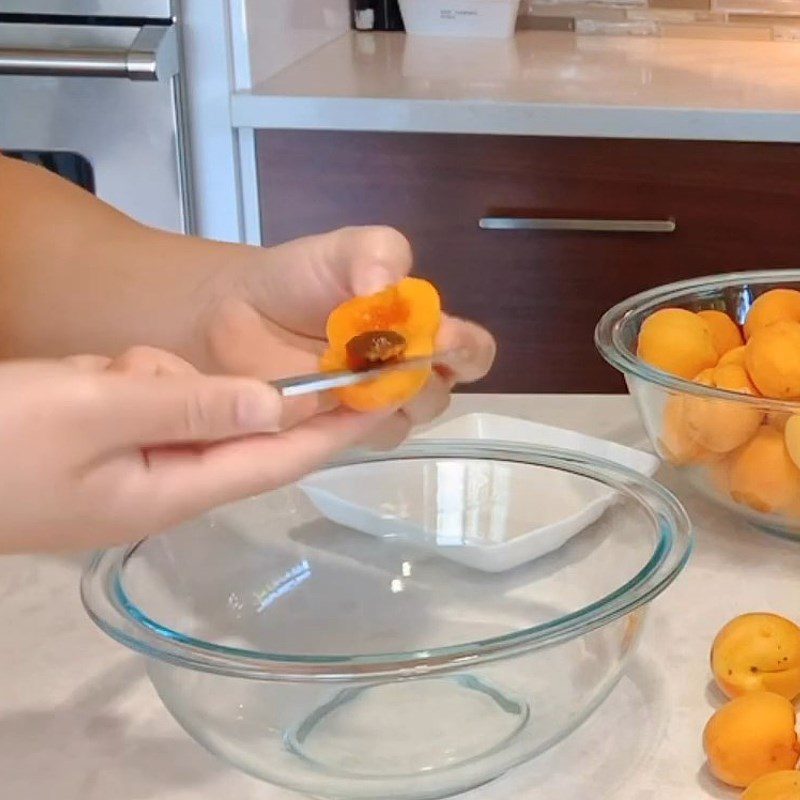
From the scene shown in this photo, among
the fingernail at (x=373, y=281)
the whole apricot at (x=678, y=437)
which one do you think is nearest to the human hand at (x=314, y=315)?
the fingernail at (x=373, y=281)

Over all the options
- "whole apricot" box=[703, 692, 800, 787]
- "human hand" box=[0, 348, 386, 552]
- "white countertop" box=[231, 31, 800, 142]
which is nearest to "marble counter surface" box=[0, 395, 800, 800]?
"whole apricot" box=[703, 692, 800, 787]

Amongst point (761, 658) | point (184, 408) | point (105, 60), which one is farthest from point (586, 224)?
point (184, 408)

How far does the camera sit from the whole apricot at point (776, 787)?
0.40 metres

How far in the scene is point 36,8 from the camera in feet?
4.21

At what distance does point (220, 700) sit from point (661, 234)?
38.6 inches

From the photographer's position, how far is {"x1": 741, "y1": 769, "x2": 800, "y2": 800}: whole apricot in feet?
1.32

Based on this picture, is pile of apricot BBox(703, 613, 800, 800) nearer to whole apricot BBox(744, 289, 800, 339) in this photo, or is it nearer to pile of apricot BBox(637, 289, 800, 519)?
pile of apricot BBox(637, 289, 800, 519)

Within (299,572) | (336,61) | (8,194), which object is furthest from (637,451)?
(336,61)

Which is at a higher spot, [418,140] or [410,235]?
[418,140]

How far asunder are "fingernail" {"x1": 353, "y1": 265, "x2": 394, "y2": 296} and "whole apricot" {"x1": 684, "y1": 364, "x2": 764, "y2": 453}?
18 cm

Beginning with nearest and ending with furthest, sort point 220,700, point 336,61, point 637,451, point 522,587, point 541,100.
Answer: point 220,700 < point 522,587 < point 637,451 < point 541,100 < point 336,61

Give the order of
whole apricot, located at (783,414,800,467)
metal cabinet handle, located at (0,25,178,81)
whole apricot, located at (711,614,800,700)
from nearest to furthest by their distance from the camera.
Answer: whole apricot, located at (711,614,800,700) < whole apricot, located at (783,414,800,467) < metal cabinet handle, located at (0,25,178,81)

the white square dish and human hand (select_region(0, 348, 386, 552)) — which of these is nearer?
human hand (select_region(0, 348, 386, 552))

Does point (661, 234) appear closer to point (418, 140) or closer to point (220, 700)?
point (418, 140)
